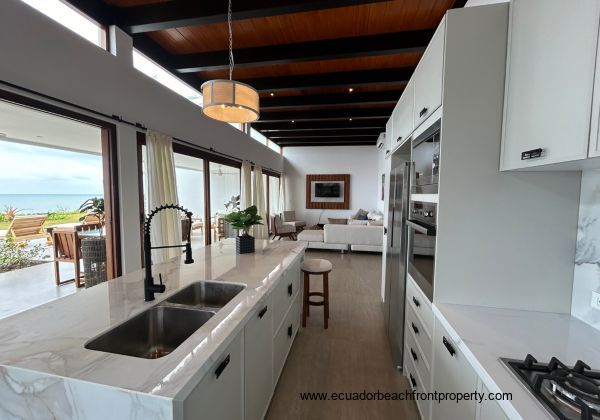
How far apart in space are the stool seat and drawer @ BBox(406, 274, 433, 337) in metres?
0.82

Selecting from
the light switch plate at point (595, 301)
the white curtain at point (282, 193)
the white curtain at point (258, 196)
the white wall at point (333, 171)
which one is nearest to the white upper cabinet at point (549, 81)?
the light switch plate at point (595, 301)

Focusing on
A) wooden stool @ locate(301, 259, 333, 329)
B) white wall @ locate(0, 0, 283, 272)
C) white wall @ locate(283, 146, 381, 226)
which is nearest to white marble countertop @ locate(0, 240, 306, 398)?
wooden stool @ locate(301, 259, 333, 329)

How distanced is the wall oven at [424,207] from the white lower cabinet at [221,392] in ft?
3.42

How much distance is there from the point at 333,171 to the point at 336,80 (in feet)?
17.1

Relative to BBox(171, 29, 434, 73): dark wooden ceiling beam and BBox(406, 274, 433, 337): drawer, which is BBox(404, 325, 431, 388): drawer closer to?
BBox(406, 274, 433, 337): drawer

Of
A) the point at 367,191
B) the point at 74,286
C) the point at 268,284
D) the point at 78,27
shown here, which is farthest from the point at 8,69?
the point at 367,191

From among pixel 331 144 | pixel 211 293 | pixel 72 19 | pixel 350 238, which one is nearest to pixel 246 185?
pixel 350 238

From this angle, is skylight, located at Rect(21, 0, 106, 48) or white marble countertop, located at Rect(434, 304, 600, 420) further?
skylight, located at Rect(21, 0, 106, 48)

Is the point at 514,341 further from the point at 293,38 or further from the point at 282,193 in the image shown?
the point at 282,193

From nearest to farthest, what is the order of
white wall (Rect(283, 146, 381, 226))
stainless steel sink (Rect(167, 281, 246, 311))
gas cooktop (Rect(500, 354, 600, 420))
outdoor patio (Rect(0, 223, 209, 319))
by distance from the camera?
gas cooktop (Rect(500, 354, 600, 420)) < stainless steel sink (Rect(167, 281, 246, 311)) < outdoor patio (Rect(0, 223, 209, 319)) < white wall (Rect(283, 146, 381, 226))

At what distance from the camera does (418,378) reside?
1.60m

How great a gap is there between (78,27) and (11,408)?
2.83m

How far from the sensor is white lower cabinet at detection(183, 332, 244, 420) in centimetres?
78

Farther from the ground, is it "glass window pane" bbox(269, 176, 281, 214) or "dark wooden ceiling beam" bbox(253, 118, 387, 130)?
"dark wooden ceiling beam" bbox(253, 118, 387, 130)
